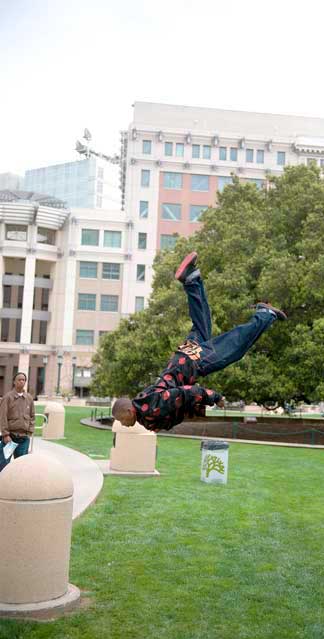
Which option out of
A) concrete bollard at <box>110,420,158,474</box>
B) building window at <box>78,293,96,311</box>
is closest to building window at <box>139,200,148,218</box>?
building window at <box>78,293,96,311</box>

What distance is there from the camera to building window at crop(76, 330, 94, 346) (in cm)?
7038

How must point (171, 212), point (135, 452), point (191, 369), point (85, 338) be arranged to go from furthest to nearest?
point (171, 212) < point (85, 338) < point (135, 452) < point (191, 369)

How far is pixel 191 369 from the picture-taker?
7023 mm

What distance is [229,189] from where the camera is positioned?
32594 millimetres

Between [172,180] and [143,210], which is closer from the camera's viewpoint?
[143,210]

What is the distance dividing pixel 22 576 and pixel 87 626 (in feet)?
2.39

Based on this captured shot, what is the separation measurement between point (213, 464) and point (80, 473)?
280 centimetres

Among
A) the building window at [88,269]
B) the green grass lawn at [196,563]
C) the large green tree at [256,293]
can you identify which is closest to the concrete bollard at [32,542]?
the green grass lawn at [196,563]

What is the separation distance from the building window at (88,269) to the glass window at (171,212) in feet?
30.0

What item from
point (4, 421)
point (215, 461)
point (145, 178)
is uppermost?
point (145, 178)

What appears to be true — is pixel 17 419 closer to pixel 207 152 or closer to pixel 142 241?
pixel 142 241

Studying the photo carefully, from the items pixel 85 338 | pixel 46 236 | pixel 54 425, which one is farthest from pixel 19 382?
pixel 46 236

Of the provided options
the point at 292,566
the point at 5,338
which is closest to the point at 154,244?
the point at 5,338

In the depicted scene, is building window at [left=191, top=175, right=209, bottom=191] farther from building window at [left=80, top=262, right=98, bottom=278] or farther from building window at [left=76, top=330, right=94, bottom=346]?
building window at [left=76, top=330, right=94, bottom=346]
